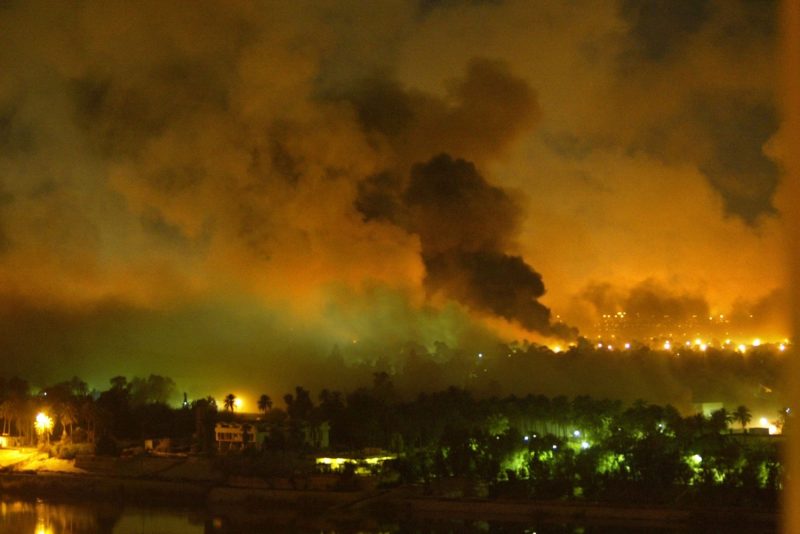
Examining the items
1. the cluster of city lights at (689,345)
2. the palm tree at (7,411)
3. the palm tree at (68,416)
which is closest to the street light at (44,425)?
the palm tree at (68,416)

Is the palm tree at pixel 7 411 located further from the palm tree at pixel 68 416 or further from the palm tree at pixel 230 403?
the palm tree at pixel 230 403

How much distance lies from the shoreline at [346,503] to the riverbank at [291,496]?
25mm

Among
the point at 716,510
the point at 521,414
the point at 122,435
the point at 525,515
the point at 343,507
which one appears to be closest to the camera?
the point at 716,510

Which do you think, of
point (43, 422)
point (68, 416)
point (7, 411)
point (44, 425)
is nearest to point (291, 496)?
point (68, 416)

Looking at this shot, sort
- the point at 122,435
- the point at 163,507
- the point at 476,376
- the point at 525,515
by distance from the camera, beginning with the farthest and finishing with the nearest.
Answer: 1. the point at 122,435
2. the point at 476,376
3. the point at 163,507
4. the point at 525,515

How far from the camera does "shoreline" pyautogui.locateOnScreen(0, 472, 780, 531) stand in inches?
861

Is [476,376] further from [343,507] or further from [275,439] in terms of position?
[343,507]

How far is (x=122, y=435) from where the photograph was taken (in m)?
40.9

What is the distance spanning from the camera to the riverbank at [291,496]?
2208 cm

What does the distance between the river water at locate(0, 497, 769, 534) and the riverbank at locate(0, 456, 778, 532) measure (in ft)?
1.29

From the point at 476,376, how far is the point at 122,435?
55.5 ft

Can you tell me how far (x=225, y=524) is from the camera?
24.4 metres

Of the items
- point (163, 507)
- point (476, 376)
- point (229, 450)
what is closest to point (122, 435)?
point (229, 450)

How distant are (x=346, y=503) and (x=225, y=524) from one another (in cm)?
343
